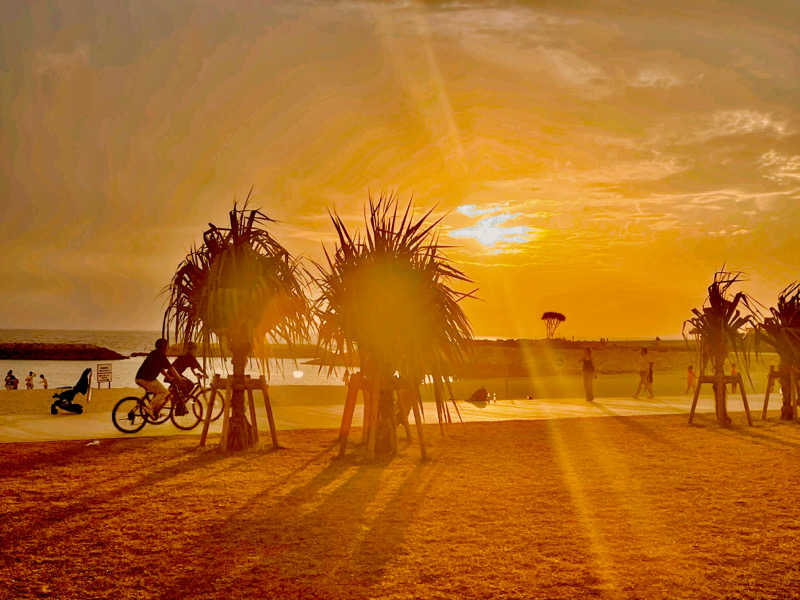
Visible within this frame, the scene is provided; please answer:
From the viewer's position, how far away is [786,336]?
18.4 meters

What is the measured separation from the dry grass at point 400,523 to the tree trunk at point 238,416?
0.44m

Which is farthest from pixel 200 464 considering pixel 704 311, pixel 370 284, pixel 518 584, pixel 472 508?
pixel 704 311

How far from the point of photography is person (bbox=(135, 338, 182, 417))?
1451 centimetres

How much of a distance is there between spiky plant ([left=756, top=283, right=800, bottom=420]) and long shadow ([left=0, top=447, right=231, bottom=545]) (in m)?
13.4

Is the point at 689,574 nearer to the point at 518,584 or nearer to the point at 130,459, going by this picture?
the point at 518,584

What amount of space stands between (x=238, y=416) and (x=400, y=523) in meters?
5.92

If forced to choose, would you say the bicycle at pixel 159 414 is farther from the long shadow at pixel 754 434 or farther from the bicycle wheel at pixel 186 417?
the long shadow at pixel 754 434

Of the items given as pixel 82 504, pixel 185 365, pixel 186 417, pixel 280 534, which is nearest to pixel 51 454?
pixel 185 365

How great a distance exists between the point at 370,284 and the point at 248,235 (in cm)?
251

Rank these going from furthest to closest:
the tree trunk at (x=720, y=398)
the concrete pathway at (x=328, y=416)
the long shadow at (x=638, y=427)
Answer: the tree trunk at (x=720, y=398) < the concrete pathway at (x=328, y=416) < the long shadow at (x=638, y=427)

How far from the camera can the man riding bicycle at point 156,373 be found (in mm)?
14508

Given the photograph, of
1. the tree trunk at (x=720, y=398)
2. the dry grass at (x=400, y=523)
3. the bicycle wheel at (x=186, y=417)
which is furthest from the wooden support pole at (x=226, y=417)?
the tree trunk at (x=720, y=398)

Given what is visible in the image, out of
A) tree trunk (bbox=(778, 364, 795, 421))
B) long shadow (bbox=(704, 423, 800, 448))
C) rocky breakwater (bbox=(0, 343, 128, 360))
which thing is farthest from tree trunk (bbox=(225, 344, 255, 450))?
rocky breakwater (bbox=(0, 343, 128, 360))

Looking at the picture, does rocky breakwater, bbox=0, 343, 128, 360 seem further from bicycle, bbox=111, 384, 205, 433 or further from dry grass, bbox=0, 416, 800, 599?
dry grass, bbox=0, 416, 800, 599
